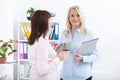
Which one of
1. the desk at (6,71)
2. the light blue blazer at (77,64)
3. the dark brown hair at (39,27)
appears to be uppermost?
the dark brown hair at (39,27)

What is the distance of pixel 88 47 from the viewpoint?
8.29 ft

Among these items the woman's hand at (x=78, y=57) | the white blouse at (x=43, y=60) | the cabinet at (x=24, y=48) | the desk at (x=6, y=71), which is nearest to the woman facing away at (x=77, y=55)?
the woman's hand at (x=78, y=57)

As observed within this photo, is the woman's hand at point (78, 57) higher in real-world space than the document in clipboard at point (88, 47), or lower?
lower

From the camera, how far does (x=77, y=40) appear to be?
2656 millimetres

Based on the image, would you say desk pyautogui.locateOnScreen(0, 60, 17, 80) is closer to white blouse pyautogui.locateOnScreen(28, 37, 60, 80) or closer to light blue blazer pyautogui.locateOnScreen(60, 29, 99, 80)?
light blue blazer pyautogui.locateOnScreen(60, 29, 99, 80)

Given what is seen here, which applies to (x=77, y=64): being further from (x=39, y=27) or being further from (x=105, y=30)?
(x=105, y=30)

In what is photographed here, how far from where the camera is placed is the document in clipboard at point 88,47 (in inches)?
96.8

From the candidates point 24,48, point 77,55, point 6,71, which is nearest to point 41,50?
point 77,55

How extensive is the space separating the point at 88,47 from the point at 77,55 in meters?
0.14

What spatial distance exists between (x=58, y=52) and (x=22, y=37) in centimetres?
200

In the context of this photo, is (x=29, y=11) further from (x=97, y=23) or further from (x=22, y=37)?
(x=97, y=23)

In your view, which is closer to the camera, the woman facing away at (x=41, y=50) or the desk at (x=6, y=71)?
the woman facing away at (x=41, y=50)

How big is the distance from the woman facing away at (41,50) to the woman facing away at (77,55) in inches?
12.7

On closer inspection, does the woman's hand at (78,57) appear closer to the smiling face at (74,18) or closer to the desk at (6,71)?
the smiling face at (74,18)
